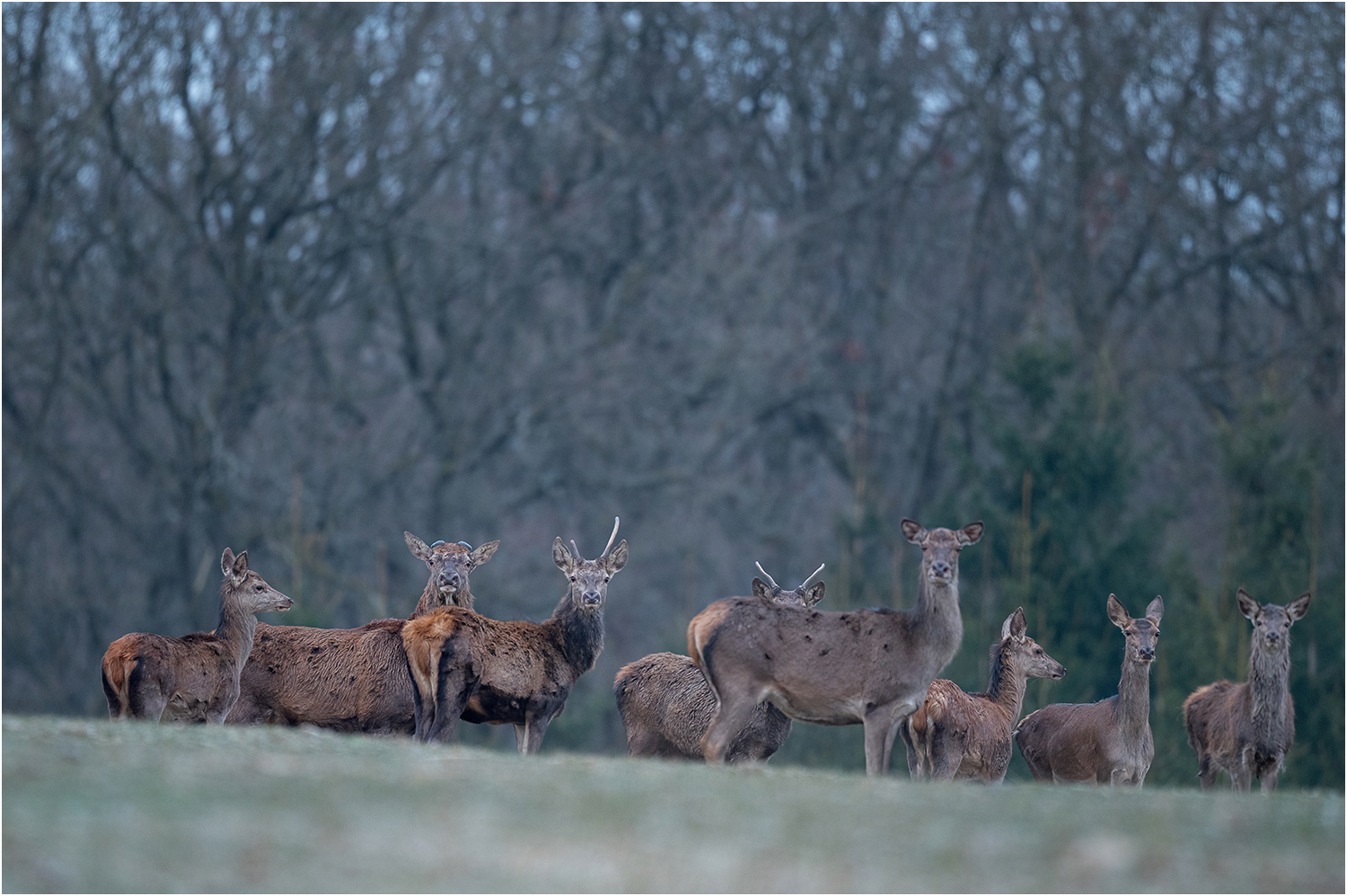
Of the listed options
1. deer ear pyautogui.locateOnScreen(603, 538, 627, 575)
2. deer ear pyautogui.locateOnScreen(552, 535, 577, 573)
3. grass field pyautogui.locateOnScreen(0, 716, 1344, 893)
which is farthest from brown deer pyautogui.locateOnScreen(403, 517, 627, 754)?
grass field pyautogui.locateOnScreen(0, 716, 1344, 893)

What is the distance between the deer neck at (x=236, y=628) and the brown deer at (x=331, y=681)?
0.95 feet

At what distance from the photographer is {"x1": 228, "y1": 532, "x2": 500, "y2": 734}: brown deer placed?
11.3 m

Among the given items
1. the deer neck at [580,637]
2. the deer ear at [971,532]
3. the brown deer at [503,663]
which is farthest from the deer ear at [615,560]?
the deer ear at [971,532]

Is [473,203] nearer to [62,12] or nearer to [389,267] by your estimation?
[389,267]

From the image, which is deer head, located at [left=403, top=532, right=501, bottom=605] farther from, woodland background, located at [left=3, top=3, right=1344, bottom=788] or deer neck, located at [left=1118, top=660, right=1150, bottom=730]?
woodland background, located at [left=3, top=3, right=1344, bottom=788]

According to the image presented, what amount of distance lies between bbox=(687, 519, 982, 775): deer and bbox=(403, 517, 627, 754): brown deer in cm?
129

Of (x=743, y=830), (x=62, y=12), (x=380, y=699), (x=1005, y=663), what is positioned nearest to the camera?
(x=743, y=830)

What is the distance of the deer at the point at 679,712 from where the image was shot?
466 inches

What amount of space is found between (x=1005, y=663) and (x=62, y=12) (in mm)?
21915

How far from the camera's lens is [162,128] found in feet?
92.5

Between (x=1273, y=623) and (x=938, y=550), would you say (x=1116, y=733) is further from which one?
(x=938, y=550)

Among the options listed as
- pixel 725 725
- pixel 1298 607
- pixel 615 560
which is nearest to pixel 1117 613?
pixel 1298 607

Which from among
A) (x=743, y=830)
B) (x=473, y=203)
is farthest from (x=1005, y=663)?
(x=473, y=203)

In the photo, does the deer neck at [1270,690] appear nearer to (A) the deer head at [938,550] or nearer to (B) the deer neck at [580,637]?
(A) the deer head at [938,550]
